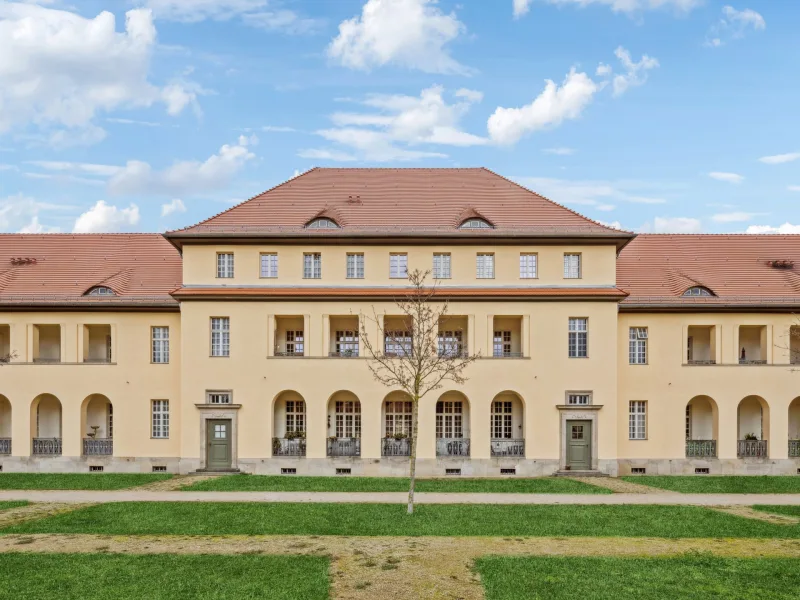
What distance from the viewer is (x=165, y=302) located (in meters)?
30.8

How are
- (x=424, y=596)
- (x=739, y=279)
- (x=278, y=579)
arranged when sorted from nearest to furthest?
(x=424, y=596)
(x=278, y=579)
(x=739, y=279)

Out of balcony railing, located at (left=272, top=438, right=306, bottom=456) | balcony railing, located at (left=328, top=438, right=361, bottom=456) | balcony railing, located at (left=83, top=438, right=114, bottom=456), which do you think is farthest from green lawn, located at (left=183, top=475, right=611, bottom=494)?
balcony railing, located at (left=83, top=438, right=114, bottom=456)

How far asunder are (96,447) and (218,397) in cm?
681

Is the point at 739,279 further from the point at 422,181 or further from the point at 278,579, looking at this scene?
the point at 278,579

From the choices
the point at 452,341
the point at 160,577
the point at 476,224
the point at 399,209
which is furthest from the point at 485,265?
the point at 160,577

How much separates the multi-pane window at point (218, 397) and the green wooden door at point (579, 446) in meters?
16.0

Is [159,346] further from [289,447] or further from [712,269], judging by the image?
[712,269]

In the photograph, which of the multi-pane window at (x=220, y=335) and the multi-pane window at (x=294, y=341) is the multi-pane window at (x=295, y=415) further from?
the multi-pane window at (x=220, y=335)

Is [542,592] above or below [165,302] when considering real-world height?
below

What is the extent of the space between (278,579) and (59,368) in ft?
75.3

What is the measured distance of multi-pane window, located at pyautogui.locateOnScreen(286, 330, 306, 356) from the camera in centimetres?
3159

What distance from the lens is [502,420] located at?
102ft

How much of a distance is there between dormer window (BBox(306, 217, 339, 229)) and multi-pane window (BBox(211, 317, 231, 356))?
6.03m

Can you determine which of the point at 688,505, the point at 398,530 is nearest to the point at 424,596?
the point at 398,530
